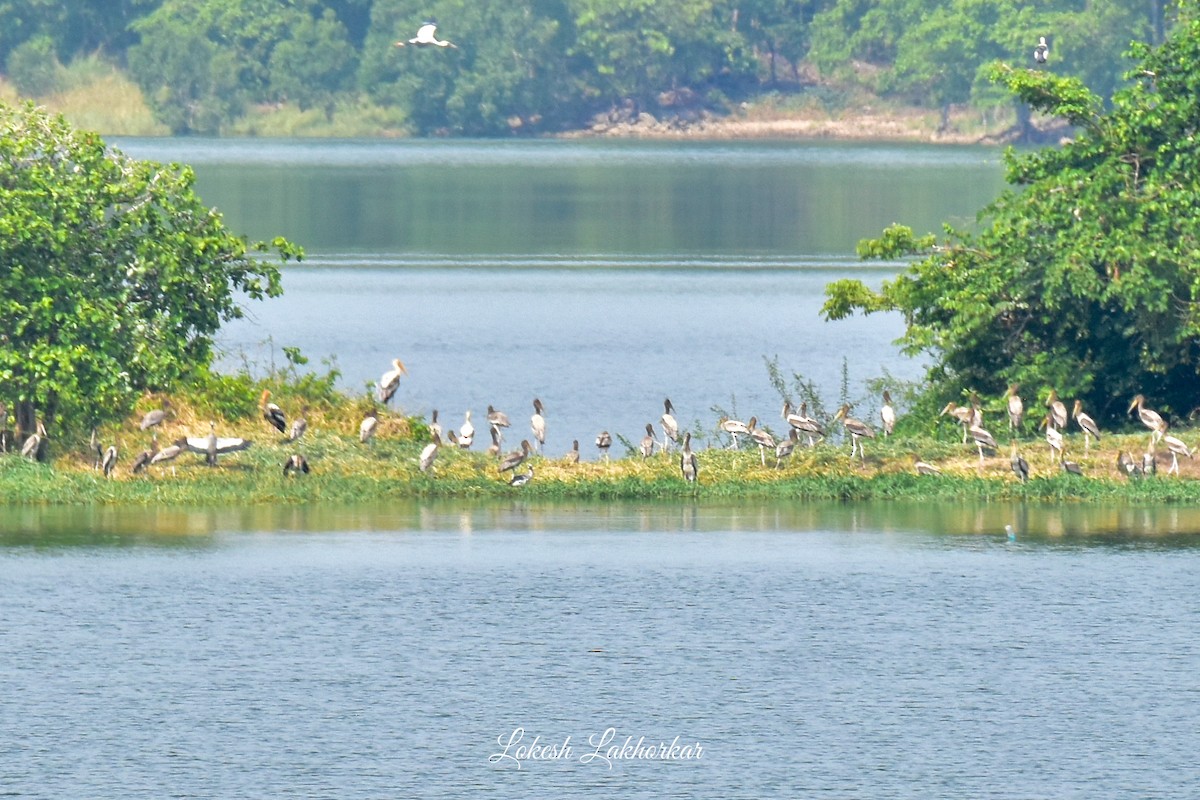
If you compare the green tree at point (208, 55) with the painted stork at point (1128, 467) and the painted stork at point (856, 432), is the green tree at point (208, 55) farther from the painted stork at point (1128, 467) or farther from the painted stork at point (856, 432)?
the painted stork at point (1128, 467)

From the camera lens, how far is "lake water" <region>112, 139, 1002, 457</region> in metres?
51.0

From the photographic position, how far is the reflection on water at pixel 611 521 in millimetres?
31453

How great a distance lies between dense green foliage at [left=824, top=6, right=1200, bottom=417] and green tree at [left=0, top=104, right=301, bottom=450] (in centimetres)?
965

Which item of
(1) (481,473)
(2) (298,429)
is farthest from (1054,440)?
(2) (298,429)

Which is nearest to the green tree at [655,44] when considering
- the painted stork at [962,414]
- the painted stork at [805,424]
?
the painted stork at [805,424]

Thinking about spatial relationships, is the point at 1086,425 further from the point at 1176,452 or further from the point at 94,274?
the point at 94,274

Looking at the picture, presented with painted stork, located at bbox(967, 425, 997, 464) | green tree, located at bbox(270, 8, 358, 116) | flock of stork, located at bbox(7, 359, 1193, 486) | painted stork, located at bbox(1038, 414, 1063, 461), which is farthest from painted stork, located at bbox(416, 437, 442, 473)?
green tree, located at bbox(270, 8, 358, 116)

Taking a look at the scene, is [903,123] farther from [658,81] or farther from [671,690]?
[671,690]

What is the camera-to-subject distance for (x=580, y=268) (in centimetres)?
8131

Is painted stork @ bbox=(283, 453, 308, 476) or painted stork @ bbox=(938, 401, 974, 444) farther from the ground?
painted stork @ bbox=(938, 401, 974, 444)

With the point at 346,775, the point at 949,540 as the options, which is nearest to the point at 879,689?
the point at 346,775

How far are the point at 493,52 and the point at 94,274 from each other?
142014 millimetres

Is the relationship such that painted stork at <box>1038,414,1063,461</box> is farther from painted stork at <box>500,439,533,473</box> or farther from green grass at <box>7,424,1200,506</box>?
painted stork at <box>500,439,533,473</box>

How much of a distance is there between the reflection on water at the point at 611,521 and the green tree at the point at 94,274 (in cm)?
201
